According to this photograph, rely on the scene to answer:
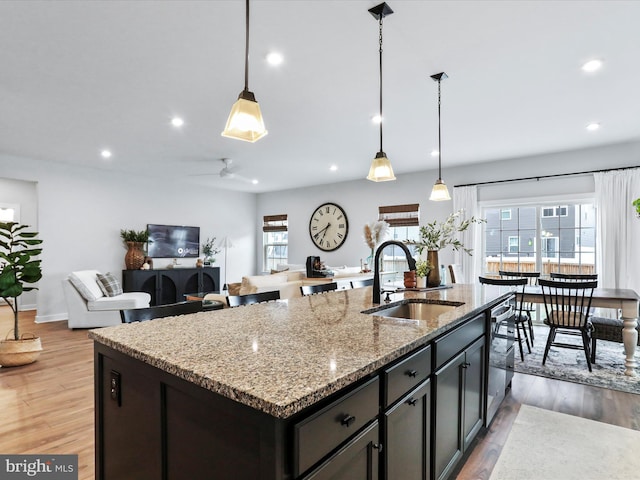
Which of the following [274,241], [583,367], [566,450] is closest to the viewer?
[566,450]

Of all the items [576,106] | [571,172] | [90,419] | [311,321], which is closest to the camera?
[311,321]

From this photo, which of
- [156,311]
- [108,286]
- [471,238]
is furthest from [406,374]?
[108,286]

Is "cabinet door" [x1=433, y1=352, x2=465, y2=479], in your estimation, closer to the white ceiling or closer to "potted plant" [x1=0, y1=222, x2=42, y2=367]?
the white ceiling

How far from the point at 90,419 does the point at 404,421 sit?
239 cm

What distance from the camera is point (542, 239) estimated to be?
18.7 feet

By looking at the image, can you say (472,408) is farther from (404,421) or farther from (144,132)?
(144,132)

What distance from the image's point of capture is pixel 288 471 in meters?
0.85

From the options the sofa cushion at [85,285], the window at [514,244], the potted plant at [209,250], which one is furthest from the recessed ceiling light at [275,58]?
the potted plant at [209,250]


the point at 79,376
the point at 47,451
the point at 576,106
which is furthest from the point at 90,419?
the point at 576,106

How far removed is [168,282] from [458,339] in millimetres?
6456

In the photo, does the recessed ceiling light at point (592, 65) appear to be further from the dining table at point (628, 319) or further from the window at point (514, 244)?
A: the window at point (514, 244)

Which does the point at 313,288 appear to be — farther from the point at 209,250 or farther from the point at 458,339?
the point at 209,250

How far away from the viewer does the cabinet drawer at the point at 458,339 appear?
161cm

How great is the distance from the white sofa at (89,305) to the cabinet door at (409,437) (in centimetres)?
509
